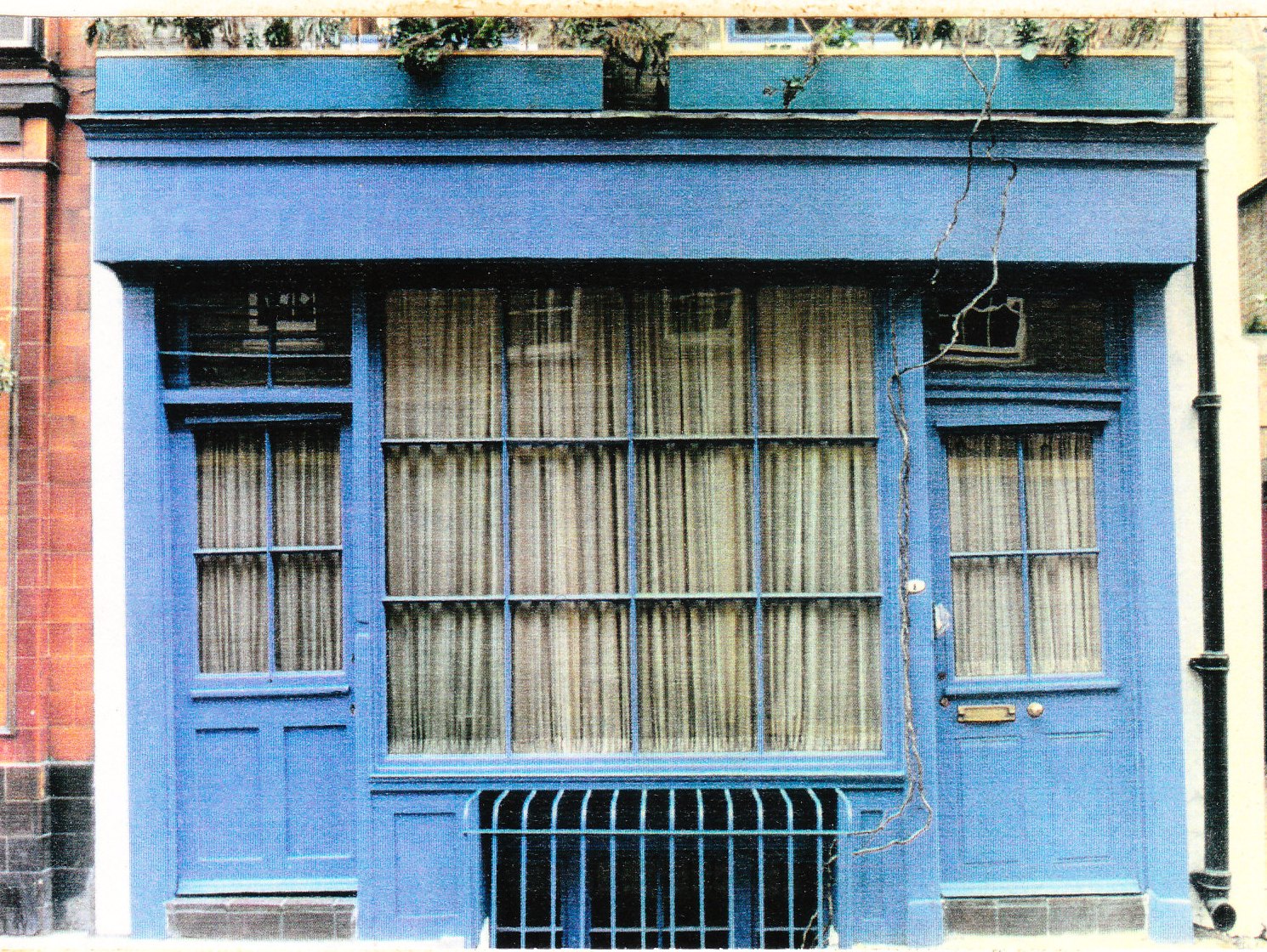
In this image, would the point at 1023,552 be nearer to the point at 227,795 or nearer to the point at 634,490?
the point at 634,490

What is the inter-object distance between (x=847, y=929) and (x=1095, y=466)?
271 cm

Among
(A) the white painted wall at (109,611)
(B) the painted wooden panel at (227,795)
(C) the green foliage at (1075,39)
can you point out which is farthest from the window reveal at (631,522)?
(C) the green foliage at (1075,39)

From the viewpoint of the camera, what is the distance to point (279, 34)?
4.28m

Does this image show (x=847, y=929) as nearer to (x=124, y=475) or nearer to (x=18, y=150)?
(x=124, y=475)

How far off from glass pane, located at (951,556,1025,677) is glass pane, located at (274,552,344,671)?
128 inches

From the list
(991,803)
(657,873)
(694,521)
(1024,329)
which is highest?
(1024,329)

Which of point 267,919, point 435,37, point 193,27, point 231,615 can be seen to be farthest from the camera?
point 231,615

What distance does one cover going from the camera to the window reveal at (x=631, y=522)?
4359 millimetres

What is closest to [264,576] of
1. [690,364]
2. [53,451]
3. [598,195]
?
[53,451]

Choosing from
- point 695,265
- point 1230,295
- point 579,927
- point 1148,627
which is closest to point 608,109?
point 695,265

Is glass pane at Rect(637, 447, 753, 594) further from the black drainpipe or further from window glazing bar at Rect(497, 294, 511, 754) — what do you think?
the black drainpipe

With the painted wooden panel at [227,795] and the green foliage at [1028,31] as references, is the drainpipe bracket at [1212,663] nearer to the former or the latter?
the green foliage at [1028,31]

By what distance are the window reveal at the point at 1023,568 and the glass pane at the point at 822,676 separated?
0.55 meters

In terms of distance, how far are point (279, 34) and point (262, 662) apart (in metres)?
3.20
